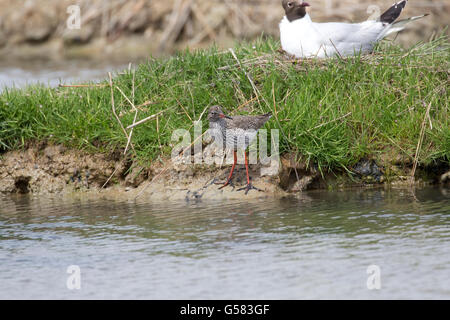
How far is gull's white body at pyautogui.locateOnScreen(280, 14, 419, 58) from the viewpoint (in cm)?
861

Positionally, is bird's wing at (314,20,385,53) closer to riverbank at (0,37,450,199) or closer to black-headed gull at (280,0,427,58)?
black-headed gull at (280,0,427,58)

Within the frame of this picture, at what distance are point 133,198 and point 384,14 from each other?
3.93 metres

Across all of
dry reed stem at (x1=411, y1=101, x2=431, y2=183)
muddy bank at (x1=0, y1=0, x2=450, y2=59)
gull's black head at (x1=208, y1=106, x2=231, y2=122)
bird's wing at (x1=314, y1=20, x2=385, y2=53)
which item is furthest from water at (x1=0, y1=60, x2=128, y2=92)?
dry reed stem at (x1=411, y1=101, x2=431, y2=183)

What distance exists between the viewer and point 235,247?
5.56 metres

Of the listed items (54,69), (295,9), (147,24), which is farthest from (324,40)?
(147,24)

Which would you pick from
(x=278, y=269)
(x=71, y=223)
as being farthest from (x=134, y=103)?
(x=278, y=269)

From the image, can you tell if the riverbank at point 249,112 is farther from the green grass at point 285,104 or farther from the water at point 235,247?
the water at point 235,247

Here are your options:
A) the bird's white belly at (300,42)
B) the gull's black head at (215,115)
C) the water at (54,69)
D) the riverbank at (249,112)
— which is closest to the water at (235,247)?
the riverbank at (249,112)

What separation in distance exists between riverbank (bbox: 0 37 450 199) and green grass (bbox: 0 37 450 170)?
0.01 metres

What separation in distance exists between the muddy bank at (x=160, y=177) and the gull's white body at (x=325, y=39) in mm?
1688

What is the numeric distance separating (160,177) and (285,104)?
4.85 ft

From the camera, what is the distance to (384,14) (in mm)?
9117

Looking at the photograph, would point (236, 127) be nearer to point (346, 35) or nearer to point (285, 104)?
point (285, 104)

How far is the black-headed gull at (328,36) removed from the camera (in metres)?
8.62
